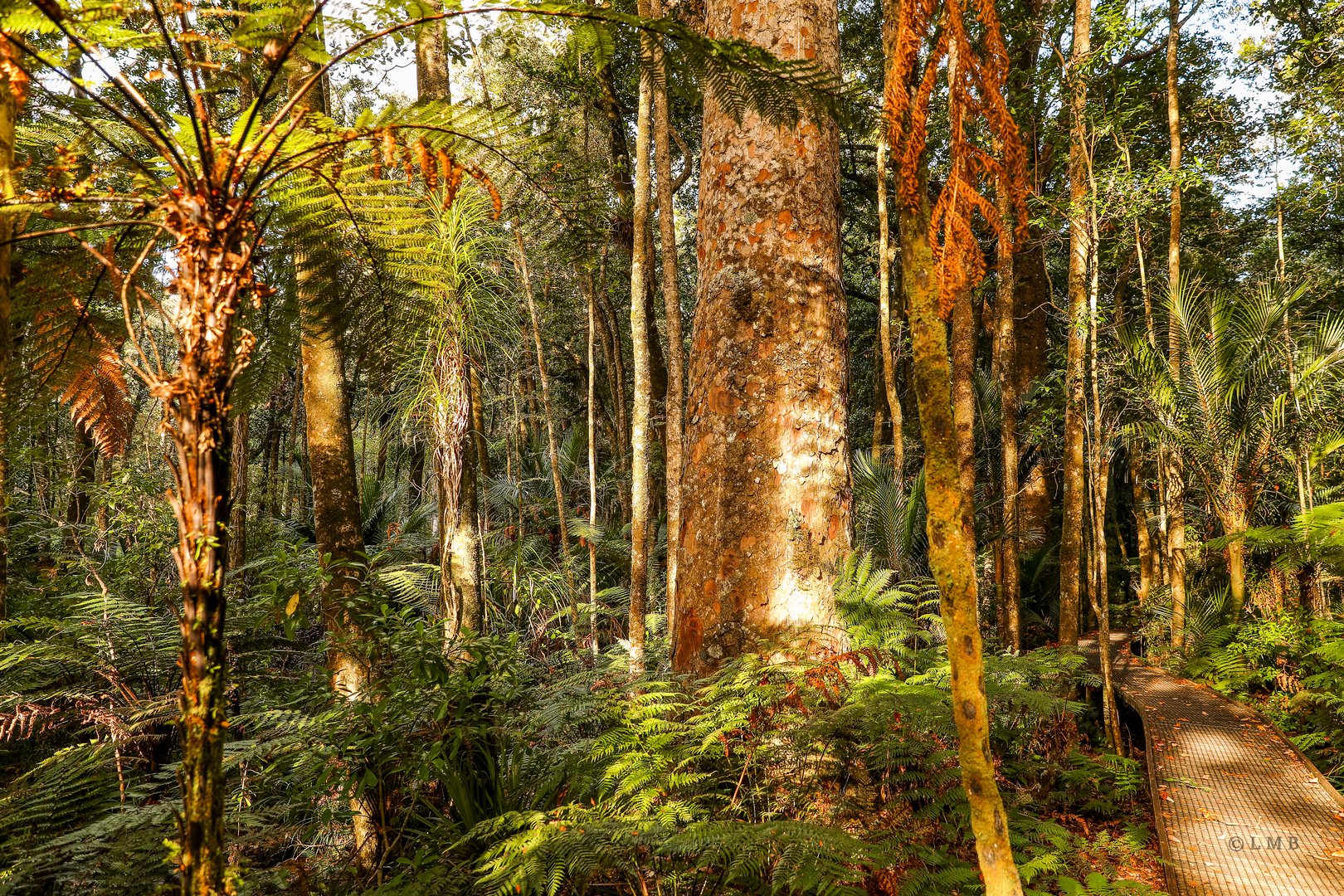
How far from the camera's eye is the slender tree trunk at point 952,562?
161 cm

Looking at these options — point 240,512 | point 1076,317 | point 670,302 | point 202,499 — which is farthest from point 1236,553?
point 240,512

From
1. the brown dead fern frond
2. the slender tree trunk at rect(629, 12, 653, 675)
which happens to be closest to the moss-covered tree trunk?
the brown dead fern frond

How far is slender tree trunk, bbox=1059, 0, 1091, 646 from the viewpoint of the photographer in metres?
6.59

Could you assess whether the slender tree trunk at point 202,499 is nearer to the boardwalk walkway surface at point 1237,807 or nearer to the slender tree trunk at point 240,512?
the boardwalk walkway surface at point 1237,807

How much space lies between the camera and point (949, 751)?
261 cm

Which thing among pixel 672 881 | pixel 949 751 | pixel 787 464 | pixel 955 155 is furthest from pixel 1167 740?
pixel 955 155

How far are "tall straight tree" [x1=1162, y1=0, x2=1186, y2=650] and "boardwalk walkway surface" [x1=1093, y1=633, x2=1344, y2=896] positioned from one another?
2023 mm

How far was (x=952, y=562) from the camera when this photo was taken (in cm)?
174

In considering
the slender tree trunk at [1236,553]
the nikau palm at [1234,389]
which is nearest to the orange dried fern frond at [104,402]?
the nikau palm at [1234,389]

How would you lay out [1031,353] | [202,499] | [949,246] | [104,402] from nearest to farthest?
[202,499], [949,246], [104,402], [1031,353]

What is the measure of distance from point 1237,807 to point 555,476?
6635 millimetres

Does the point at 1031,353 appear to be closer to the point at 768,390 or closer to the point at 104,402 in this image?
the point at 768,390

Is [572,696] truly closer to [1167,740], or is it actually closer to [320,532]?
[320,532]

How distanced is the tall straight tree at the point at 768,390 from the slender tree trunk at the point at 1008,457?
5.10 m
